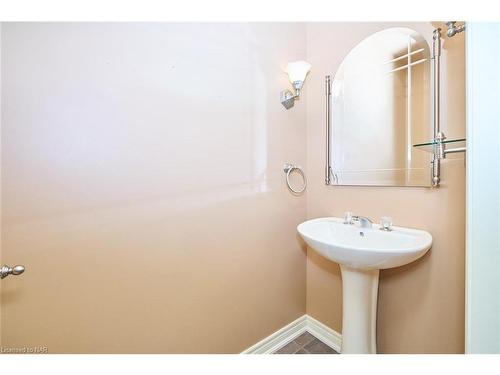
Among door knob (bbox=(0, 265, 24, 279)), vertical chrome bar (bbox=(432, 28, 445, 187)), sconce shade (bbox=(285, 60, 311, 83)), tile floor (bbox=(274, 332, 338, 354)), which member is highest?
sconce shade (bbox=(285, 60, 311, 83))

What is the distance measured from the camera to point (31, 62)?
2.32ft

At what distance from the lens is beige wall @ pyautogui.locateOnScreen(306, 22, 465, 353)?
90 cm

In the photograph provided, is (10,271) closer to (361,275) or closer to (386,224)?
(361,275)

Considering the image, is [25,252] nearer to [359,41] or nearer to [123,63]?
[123,63]

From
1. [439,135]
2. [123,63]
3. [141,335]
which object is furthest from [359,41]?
[141,335]

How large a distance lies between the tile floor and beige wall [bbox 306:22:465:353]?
14 centimetres

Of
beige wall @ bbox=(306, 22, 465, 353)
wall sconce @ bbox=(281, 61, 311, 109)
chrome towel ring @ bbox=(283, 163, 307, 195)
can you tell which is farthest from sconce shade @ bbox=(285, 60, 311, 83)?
chrome towel ring @ bbox=(283, 163, 307, 195)

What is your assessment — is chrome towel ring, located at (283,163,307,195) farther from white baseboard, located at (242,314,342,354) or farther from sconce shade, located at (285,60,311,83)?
white baseboard, located at (242,314,342,354)

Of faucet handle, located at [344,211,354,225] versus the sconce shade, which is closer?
faucet handle, located at [344,211,354,225]

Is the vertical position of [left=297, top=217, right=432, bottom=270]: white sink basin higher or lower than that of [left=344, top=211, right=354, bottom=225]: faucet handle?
lower

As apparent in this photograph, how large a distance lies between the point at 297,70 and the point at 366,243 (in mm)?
1100

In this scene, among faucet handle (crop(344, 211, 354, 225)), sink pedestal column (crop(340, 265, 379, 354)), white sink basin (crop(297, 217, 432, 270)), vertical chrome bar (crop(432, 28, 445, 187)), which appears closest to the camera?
white sink basin (crop(297, 217, 432, 270))

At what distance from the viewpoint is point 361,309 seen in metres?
1.05
